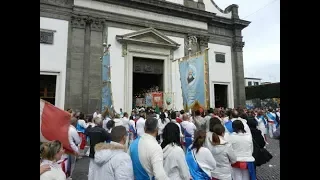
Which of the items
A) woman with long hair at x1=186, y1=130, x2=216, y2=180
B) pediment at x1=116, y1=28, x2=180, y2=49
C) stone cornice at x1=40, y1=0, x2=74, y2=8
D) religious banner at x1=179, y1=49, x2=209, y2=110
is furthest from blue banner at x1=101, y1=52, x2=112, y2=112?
woman with long hair at x1=186, y1=130, x2=216, y2=180

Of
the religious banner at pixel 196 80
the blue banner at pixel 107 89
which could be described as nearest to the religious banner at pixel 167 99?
the blue banner at pixel 107 89

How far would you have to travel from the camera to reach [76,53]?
631 inches

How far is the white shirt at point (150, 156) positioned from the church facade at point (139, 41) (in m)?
13.4

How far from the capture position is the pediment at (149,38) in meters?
17.4

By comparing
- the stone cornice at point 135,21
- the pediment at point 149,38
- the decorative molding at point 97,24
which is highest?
the stone cornice at point 135,21

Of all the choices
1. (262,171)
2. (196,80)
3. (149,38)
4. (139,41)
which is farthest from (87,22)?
(262,171)

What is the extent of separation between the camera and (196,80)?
30.8 ft

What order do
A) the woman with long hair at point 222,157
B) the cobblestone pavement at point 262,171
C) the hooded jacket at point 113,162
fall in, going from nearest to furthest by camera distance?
the hooded jacket at point 113,162, the woman with long hair at point 222,157, the cobblestone pavement at point 262,171

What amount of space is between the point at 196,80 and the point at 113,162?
21.3ft

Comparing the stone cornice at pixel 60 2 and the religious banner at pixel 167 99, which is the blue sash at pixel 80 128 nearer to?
the religious banner at pixel 167 99

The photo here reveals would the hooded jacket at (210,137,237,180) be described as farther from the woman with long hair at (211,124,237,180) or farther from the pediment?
the pediment
